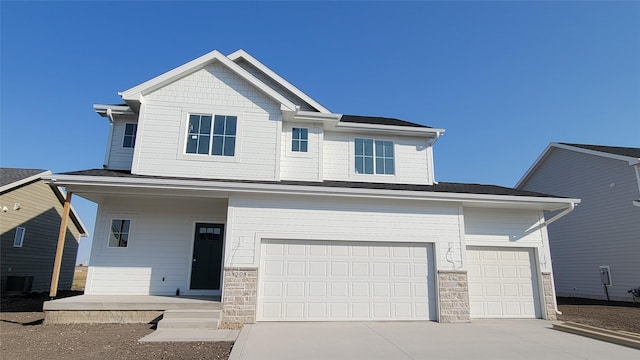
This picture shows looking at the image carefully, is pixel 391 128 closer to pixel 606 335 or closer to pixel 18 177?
pixel 606 335

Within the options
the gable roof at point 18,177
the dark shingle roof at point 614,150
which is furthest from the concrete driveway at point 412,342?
the gable roof at point 18,177

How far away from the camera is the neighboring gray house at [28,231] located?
48.9 ft

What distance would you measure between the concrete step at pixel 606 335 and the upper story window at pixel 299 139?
25.8 ft

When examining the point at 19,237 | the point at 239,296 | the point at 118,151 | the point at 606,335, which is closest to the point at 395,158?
the point at 239,296

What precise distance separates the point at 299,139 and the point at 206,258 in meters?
4.44

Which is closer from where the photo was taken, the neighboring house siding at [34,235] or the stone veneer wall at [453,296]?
the stone veneer wall at [453,296]

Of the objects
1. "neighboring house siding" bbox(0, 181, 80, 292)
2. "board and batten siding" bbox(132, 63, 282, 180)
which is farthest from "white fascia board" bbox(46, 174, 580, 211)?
"neighboring house siding" bbox(0, 181, 80, 292)

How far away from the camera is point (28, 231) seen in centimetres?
1623

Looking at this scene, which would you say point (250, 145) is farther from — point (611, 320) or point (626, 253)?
point (626, 253)

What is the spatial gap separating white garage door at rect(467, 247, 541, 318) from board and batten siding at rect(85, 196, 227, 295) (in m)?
7.32

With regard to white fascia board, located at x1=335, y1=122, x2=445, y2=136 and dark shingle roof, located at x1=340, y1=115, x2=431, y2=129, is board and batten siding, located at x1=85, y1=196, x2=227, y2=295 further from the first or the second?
dark shingle roof, located at x1=340, y1=115, x2=431, y2=129

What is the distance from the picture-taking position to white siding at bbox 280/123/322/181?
10.5 metres

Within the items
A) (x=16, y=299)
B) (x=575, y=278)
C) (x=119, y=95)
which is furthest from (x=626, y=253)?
(x=16, y=299)

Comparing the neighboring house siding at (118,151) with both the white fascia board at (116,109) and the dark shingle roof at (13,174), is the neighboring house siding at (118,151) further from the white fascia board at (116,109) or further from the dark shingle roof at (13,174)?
the dark shingle roof at (13,174)
